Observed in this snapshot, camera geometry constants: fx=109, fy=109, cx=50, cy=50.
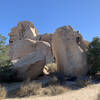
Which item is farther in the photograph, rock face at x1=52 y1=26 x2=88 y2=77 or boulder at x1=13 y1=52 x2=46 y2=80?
rock face at x1=52 y1=26 x2=88 y2=77

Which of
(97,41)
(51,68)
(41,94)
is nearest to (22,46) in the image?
(51,68)

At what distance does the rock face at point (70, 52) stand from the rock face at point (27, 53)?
206cm

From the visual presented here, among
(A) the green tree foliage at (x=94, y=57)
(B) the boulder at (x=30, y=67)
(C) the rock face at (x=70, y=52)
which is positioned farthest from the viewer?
(C) the rock face at (x=70, y=52)

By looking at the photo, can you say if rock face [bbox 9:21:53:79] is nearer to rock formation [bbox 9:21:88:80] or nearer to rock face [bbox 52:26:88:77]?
rock formation [bbox 9:21:88:80]

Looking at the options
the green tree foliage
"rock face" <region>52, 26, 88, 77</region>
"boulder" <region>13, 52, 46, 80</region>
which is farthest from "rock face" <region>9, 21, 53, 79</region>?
the green tree foliage

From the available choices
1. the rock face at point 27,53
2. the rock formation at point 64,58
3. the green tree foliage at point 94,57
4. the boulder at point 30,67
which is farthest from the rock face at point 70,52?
the boulder at point 30,67

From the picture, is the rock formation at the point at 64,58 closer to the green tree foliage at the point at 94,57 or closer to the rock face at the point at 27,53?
the rock face at the point at 27,53

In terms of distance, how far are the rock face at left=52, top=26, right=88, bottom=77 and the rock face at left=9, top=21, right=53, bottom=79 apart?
2060 mm

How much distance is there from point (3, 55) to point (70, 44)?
6869 mm

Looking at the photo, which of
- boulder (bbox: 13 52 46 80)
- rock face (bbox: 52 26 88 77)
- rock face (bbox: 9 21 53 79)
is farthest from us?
rock face (bbox: 52 26 88 77)

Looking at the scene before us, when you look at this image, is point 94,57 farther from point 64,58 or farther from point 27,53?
point 27,53

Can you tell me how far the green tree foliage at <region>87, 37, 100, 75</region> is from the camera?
10.8 metres

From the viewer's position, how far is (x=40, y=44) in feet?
80.0

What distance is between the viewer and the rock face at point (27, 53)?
409 inches
